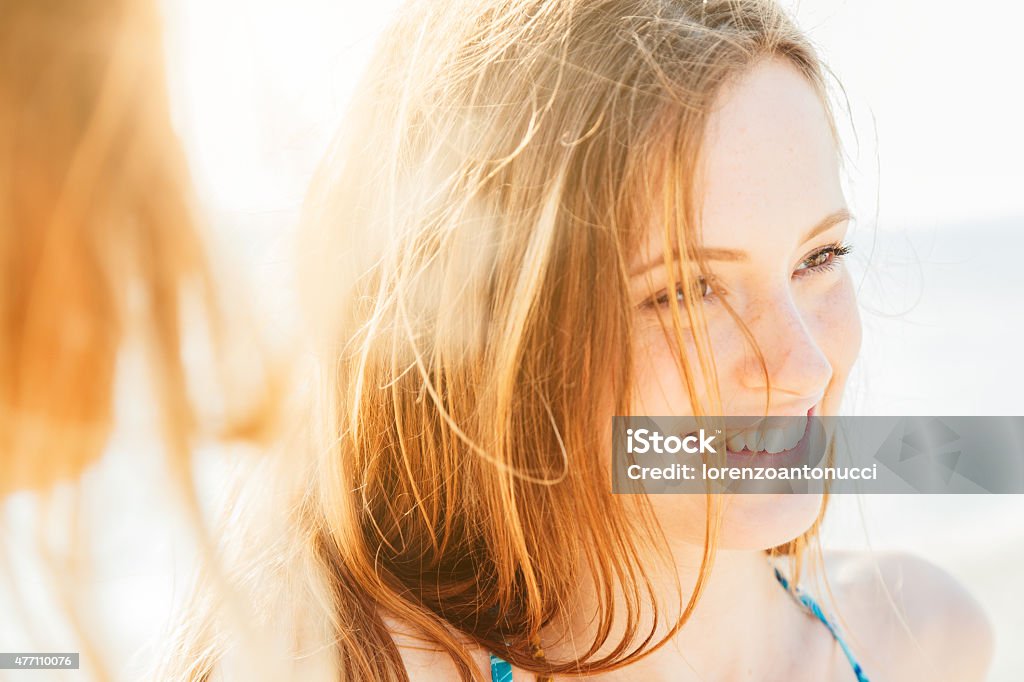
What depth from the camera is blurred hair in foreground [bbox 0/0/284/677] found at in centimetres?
51

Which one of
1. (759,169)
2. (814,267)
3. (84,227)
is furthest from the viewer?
(814,267)

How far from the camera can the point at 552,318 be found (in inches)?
28.0

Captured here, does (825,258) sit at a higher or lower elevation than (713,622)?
higher

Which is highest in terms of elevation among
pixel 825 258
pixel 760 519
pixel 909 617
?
pixel 825 258

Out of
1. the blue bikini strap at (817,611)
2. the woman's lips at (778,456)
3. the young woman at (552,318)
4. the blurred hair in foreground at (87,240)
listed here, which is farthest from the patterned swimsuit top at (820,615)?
the blurred hair in foreground at (87,240)

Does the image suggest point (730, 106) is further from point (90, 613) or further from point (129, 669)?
point (129, 669)

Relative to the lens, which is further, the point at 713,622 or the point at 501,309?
the point at 713,622

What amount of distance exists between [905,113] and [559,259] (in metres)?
1.22

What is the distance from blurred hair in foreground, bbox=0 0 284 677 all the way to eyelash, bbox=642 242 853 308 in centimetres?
34

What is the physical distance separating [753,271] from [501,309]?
216 millimetres

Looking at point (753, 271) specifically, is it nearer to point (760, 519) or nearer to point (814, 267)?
point (814, 267)

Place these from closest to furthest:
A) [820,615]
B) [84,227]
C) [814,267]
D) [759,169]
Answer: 1. [84,227]
2. [759,169]
3. [814,267]
4. [820,615]

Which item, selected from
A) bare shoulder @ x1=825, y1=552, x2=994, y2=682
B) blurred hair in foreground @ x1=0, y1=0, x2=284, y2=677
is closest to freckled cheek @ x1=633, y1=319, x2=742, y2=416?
blurred hair in foreground @ x1=0, y1=0, x2=284, y2=677

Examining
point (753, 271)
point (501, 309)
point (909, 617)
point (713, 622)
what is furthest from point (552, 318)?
point (909, 617)
